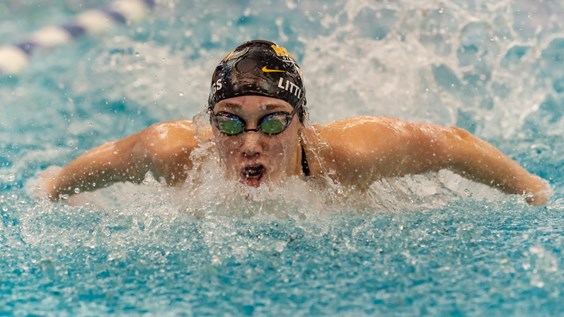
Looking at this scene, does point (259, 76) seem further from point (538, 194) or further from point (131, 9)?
point (131, 9)

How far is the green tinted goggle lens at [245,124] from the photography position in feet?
8.28

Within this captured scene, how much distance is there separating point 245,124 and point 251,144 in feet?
0.26

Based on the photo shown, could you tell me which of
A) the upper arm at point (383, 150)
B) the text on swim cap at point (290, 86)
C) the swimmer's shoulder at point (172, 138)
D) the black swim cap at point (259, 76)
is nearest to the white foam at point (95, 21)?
the swimmer's shoulder at point (172, 138)

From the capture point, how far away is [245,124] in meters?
2.53

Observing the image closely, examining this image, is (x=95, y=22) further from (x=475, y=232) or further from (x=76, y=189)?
(x=475, y=232)

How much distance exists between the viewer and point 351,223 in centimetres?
262

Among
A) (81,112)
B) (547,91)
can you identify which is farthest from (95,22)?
(547,91)

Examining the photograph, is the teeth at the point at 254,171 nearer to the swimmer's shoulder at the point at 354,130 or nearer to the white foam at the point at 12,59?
the swimmer's shoulder at the point at 354,130

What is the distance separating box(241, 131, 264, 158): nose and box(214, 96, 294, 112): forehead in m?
0.09

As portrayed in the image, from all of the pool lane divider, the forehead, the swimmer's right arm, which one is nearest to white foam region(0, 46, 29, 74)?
the pool lane divider

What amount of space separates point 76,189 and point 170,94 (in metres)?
1.70

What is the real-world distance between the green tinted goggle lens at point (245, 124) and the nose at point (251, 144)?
2cm

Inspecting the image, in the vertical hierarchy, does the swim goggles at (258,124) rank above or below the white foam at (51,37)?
below

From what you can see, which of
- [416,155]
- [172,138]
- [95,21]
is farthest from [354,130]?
[95,21]
